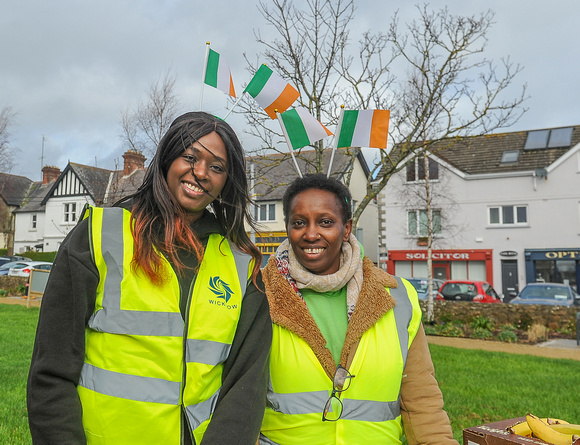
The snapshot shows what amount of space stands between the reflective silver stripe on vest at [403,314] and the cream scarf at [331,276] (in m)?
0.20

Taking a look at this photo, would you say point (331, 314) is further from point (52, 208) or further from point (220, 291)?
point (52, 208)

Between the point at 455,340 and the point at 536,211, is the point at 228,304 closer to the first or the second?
the point at 455,340

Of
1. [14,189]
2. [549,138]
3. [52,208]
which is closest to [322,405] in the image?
[549,138]

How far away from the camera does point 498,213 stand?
26.0 meters

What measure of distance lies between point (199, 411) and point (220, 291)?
1.54ft

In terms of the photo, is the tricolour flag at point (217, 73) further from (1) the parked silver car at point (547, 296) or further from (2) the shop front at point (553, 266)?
(2) the shop front at point (553, 266)

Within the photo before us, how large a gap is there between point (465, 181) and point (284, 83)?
24812 millimetres

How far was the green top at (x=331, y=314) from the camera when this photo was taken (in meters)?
2.46

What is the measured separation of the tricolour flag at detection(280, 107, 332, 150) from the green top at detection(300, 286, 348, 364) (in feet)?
4.72

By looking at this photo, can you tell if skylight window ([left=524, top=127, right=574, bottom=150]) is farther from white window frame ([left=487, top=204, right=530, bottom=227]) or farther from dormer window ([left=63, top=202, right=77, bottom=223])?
dormer window ([left=63, top=202, right=77, bottom=223])

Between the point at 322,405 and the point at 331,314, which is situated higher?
the point at 331,314

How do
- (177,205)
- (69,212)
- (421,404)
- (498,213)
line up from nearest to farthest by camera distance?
(177,205), (421,404), (498,213), (69,212)

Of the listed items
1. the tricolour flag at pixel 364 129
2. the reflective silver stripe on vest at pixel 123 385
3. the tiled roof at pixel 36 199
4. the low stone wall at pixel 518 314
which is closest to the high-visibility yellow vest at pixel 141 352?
the reflective silver stripe on vest at pixel 123 385

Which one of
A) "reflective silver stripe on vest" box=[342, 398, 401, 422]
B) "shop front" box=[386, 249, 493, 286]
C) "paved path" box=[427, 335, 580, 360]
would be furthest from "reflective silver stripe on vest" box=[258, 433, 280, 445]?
"shop front" box=[386, 249, 493, 286]
